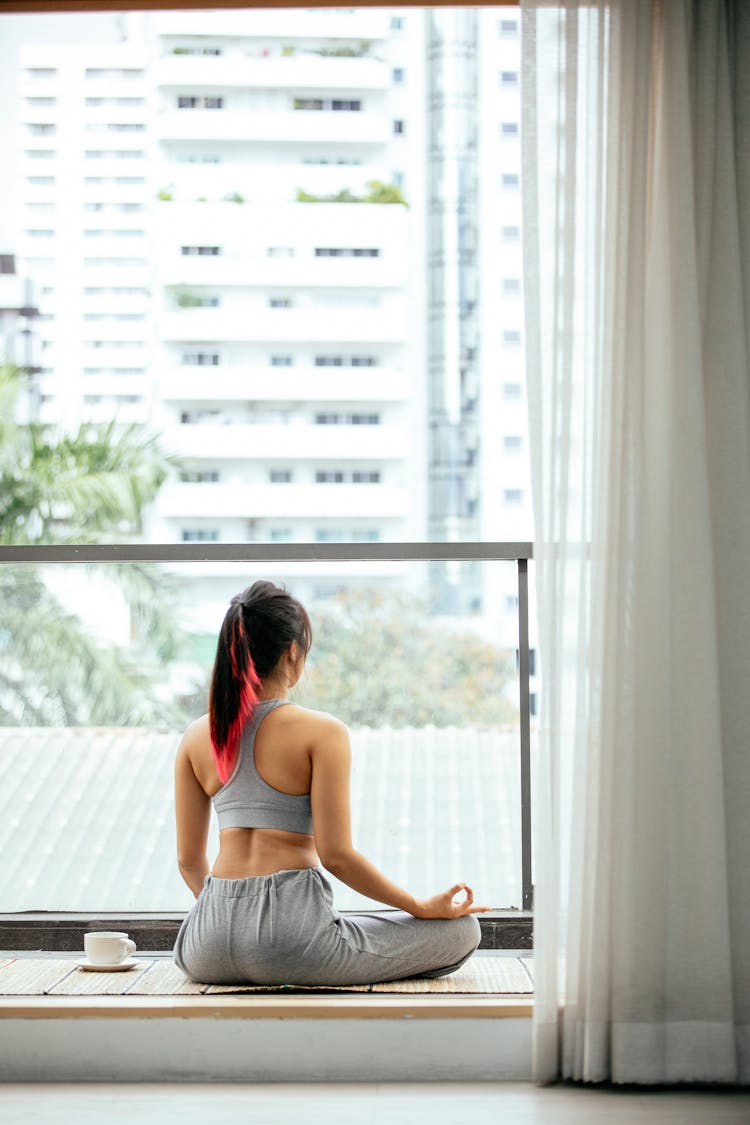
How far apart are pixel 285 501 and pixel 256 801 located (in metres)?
24.3

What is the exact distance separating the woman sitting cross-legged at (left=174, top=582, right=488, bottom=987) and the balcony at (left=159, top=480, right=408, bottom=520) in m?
23.2

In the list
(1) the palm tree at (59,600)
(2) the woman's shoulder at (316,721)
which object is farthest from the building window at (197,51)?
(2) the woman's shoulder at (316,721)

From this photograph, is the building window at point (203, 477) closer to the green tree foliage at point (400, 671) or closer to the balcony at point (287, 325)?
the balcony at point (287, 325)

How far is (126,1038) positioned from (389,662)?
17391 millimetres

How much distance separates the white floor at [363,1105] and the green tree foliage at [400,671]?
15139mm

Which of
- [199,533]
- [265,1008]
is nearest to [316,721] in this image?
[265,1008]

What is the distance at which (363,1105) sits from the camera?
1869 mm

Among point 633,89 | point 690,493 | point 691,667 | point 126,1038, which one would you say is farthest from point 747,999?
point 633,89

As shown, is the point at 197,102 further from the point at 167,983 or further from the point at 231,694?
the point at 167,983

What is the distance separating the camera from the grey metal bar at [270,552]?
95.8 inches

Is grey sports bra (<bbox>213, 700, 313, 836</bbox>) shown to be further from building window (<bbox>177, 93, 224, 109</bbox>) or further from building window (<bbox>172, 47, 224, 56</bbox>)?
building window (<bbox>172, 47, 224, 56</bbox>)

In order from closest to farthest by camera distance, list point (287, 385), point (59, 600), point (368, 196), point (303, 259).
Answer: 1. point (59, 600)
2. point (368, 196)
3. point (303, 259)
4. point (287, 385)

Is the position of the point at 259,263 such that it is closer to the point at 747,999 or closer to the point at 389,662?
the point at 389,662

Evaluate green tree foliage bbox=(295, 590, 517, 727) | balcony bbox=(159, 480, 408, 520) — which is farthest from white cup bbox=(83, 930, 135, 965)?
balcony bbox=(159, 480, 408, 520)
